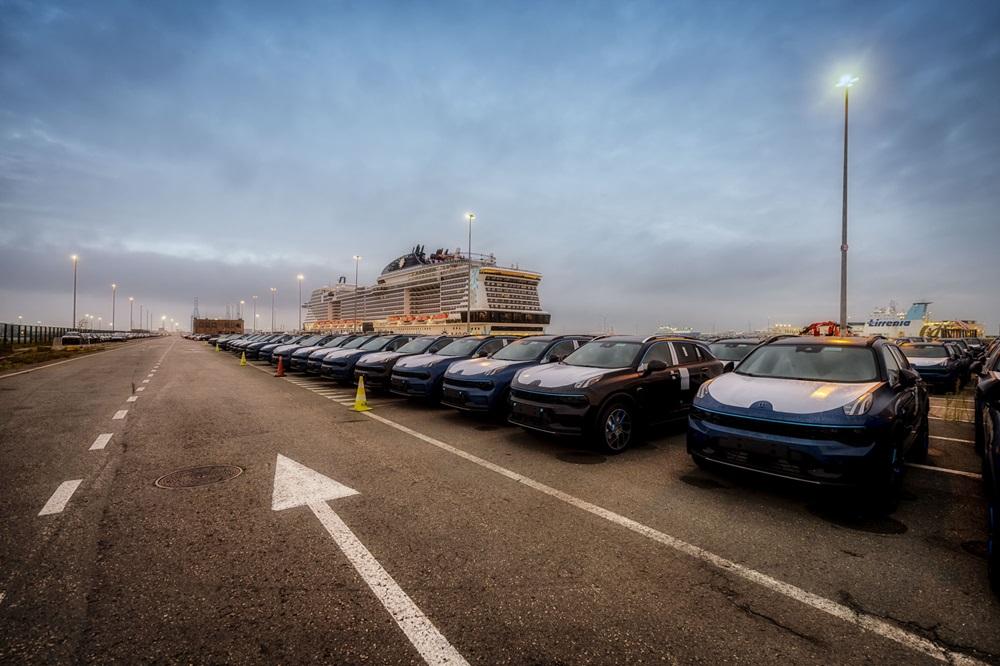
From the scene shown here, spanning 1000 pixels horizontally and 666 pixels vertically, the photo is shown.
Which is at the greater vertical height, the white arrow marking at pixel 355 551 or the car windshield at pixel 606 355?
the car windshield at pixel 606 355

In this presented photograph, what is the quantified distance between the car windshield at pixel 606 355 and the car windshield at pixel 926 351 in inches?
480

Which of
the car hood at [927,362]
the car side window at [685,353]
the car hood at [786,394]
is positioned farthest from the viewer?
the car hood at [927,362]

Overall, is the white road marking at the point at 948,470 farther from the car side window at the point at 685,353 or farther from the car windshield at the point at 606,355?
the car windshield at the point at 606,355

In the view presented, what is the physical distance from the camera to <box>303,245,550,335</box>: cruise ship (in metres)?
71.1

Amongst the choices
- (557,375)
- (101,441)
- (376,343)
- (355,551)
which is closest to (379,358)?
(376,343)

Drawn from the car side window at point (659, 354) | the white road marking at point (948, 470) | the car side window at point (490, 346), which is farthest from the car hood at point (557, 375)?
the white road marking at point (948, 470)

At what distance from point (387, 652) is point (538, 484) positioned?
2686mm

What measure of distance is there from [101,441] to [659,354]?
322 inches

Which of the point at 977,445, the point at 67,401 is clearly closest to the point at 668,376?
the point at 977,445

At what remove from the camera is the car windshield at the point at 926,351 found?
43.3 ft

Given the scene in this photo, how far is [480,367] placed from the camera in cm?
798

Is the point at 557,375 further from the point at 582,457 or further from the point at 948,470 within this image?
the point at 948,470

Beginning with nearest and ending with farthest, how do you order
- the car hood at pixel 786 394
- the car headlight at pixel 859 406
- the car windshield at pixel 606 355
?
1. the car headlight at pixel 859 406
2. the car hood at pixel 786 394
3. the car windshield at pixel 606 355

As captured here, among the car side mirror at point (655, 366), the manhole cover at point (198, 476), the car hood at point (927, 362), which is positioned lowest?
the manhole cover at point (198, 476)
